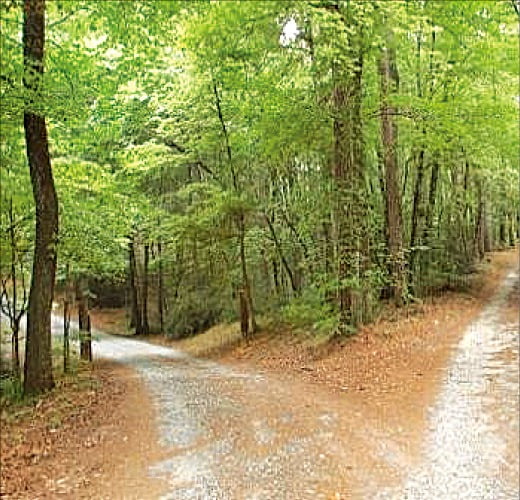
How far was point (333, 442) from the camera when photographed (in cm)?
728

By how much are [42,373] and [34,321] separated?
111 centimetres

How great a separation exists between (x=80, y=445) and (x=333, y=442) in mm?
3484

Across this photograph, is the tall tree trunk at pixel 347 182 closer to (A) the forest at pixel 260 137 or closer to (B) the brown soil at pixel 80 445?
(A) the forest at pixel 260 137

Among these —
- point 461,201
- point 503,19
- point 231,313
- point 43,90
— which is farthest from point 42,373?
point 461,201

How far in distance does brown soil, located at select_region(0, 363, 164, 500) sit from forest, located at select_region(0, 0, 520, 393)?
113cm

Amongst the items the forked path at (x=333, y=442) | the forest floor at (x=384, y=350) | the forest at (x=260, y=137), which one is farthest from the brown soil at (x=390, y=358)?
the forest at (x=260, y=137)

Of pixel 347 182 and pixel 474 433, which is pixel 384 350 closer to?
pixel 347 182

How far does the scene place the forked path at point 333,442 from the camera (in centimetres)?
607

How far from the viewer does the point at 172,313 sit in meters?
29.6

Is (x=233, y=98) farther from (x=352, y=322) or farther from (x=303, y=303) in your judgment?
(x=352, y=322)

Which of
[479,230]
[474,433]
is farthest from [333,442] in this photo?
[479,230]

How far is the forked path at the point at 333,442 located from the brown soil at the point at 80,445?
0.33 metres

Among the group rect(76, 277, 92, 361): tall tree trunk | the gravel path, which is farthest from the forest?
the gravel path

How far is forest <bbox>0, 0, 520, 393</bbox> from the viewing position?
1084 centimetres
